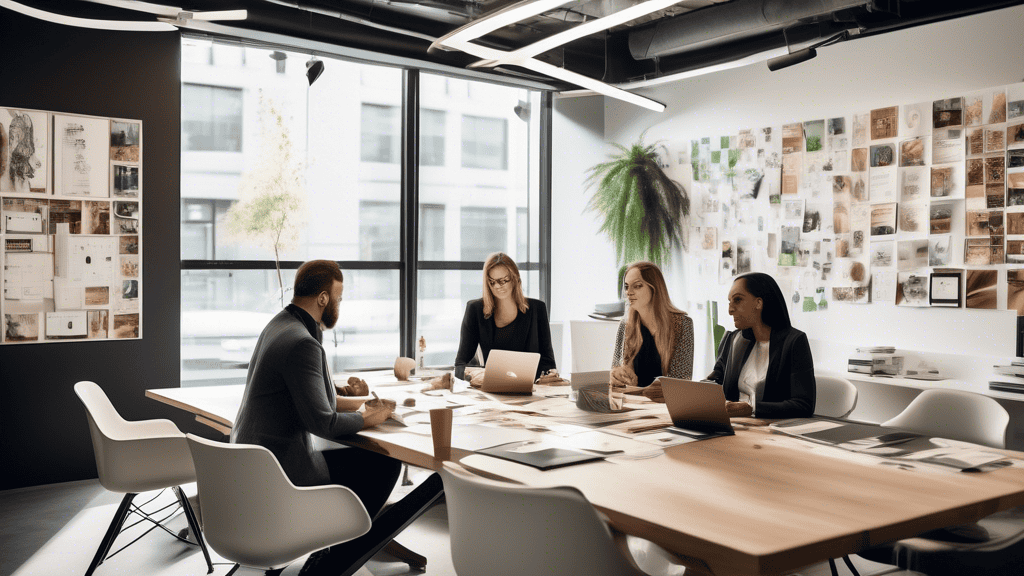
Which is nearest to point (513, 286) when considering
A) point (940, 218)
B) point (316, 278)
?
point (316, 278)

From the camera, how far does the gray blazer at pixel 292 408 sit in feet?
8.91

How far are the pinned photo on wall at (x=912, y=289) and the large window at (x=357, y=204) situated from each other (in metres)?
3.50

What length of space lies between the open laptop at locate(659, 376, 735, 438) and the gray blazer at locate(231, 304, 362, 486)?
A: 3.70 ft

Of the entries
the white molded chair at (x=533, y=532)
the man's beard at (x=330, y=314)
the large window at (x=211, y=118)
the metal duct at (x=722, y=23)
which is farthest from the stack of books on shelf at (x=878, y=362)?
the large window at (x=211, y=118)

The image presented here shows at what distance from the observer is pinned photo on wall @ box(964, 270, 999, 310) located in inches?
185

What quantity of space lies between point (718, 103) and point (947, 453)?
15.1 ft

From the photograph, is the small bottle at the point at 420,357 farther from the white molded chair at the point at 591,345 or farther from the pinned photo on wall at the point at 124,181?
the pinned photo on wall at the point at 124,181

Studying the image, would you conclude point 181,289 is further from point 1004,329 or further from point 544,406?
point 1004,329

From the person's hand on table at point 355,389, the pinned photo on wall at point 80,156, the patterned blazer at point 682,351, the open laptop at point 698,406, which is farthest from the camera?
the pinned photo on wall at point 80,156

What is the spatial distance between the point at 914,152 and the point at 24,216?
19.0 ft

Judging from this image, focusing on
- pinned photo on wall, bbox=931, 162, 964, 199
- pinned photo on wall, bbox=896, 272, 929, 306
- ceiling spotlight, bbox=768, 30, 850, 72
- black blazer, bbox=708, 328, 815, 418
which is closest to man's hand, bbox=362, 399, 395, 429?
black blazer, bbox=708, 328, 815, 418

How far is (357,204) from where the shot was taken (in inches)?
262

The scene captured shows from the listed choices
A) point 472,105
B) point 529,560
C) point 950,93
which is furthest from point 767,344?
point 472,105

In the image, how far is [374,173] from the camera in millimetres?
6707
